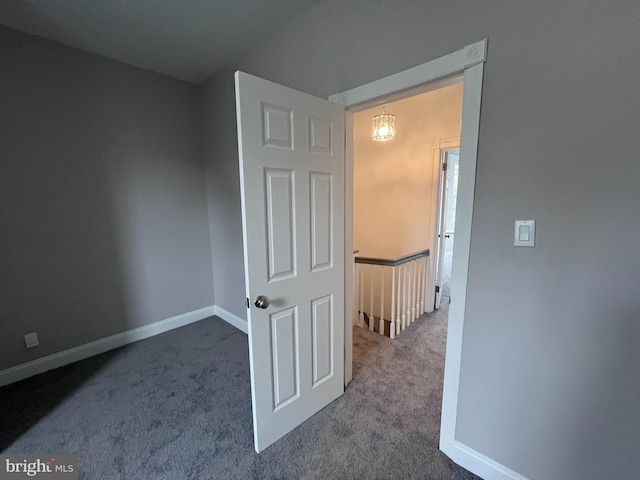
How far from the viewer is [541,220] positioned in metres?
1.10

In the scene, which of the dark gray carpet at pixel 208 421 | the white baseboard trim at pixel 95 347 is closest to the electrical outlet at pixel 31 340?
the white baseboard trim at pixel 95 347

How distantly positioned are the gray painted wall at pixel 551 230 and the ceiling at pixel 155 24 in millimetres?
965

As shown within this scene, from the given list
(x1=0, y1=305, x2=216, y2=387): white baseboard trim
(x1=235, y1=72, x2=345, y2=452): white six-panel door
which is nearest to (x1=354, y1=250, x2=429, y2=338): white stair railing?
(x1=235, y1=72, x2=345, y2=452): white six-panel door

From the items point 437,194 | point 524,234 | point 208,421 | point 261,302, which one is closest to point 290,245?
point 261,302

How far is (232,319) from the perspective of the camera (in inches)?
119

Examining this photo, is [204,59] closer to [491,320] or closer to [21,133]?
[21,133]

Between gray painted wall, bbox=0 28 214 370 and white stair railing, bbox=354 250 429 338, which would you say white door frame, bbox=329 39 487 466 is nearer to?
white stair railing, bbox=354 250 429 338

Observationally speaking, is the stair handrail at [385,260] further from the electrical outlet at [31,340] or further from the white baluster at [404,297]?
the electrical outlet at [31,340]

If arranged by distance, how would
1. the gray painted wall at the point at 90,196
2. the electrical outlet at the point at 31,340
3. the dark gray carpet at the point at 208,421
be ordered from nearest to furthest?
the dark gray carpet at the point at 208,421, the gray painted wall at the point at 90,196, the electrical outlet at the point at 31,340

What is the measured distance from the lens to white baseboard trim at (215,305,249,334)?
2.87 m

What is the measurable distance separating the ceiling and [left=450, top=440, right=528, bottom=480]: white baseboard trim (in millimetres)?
2855

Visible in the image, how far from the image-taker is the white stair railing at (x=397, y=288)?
2.77 metres

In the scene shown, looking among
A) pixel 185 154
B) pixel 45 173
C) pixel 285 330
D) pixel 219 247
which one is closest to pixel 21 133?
pixel 45 173

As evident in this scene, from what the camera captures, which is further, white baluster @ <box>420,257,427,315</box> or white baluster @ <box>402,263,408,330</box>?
white baluster @ <box>420,257,427,315</box>
